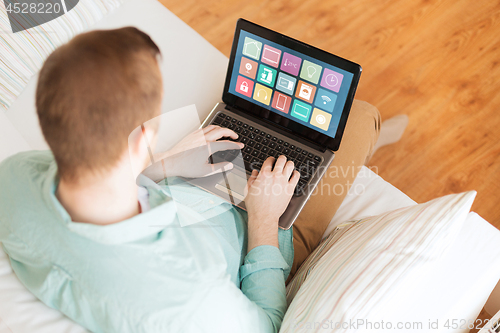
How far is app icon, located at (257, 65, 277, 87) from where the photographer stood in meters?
0.82

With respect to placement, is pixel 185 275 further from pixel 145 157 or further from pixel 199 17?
pixel 199 17

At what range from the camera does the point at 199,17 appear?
158 cm

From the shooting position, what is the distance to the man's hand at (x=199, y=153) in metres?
0.83

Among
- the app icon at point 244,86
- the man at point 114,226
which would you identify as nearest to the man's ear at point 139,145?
the man at point 114,226

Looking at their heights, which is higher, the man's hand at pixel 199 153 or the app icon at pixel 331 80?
the app icon at pixel 331 80

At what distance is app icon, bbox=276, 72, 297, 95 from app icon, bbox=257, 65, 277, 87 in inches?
0.6

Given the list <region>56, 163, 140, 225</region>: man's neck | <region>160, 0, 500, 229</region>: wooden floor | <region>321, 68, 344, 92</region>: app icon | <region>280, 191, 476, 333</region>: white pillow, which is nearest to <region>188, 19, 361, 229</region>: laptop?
<region>321, 68, 344, 92</region>: app icon

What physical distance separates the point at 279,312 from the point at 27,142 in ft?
2.22

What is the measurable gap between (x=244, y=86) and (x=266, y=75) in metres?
0.07

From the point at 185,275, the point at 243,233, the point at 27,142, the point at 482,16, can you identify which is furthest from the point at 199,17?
the point at 185,275

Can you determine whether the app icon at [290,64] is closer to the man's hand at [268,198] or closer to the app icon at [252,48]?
the app icon at [252,48]

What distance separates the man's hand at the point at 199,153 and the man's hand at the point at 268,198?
101 millimetres

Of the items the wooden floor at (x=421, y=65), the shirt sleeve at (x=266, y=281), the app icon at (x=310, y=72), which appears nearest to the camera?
the shirt sleeve at (x=266, y=281)

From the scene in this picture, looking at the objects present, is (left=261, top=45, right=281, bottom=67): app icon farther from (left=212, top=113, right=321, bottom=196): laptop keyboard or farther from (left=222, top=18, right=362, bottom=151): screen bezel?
(left=212, top=113, right=321, bottom=196): laptop keyboard
